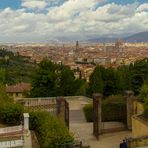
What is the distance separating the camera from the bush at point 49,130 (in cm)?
1036

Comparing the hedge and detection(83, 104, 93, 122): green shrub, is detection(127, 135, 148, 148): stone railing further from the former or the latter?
detection(83, 104, 93, 122): green shrub

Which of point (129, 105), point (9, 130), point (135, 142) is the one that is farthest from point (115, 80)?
point (9, 130)

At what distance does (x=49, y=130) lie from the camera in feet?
36.1

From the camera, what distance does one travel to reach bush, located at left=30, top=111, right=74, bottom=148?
1036cm

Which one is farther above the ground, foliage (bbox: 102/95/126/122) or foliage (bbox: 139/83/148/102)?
foliage (bbox: 139/83/148/102)

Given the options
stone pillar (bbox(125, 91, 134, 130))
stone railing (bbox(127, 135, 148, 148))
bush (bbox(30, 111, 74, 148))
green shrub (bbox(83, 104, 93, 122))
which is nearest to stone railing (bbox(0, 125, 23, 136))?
bush (bbox(30, 111, 74, 148))

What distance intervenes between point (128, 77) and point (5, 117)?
23.3m

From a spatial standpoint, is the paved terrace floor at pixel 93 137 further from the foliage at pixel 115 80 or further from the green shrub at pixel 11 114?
the foliage at pixel 115 80

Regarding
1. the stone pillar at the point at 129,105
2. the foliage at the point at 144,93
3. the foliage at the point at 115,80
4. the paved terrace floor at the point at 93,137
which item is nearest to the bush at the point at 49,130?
the paved terrace floor at the point at 93,137

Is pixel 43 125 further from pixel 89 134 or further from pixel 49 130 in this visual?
pixel 89 134

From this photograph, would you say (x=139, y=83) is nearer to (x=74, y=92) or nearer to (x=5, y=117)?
(x=74, y=92)

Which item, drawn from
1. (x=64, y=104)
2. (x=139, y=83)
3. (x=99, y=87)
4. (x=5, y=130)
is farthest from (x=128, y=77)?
(x=5, y=130)

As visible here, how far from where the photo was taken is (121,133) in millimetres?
19203

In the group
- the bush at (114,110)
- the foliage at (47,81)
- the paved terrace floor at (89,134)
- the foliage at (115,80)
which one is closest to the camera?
the paved terrace floor at (89,134)
